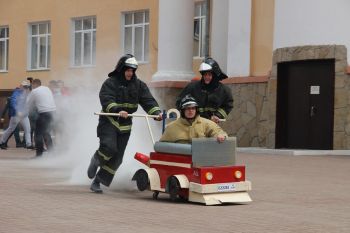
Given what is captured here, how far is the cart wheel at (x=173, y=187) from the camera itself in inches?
432

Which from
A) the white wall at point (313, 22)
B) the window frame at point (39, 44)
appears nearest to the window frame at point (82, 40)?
the window frame at point (39, 44)

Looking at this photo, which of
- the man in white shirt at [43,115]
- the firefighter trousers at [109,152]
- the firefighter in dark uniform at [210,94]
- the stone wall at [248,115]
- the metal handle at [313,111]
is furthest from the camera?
the stone wall at [248,115]

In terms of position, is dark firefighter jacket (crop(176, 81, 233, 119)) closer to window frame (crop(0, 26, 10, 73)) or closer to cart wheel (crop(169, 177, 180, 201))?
cart wheel (crop(169, 177, 180, 201))

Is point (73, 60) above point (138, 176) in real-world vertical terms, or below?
above

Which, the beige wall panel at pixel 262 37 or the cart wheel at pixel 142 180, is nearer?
the cart wheel at pixel 142 180

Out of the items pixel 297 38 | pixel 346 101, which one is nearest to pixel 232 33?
pixel 297 38

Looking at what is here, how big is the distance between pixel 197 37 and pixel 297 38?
841cm

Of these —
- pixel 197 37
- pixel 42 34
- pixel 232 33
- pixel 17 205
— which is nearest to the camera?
pixel 17 205

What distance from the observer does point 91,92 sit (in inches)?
595

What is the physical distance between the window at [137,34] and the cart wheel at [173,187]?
22.1m

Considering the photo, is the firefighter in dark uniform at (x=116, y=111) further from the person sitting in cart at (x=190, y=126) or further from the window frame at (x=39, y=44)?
the window frame at (x=39, y=44)

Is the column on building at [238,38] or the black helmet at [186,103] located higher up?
the column on building at [238,38]

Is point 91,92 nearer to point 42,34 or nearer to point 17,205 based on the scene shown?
point 17,205

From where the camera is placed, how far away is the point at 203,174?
10812 millimetres
